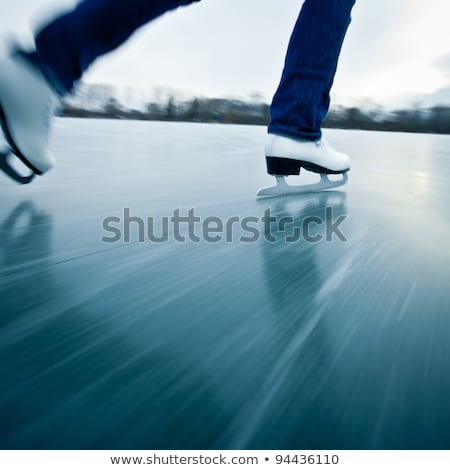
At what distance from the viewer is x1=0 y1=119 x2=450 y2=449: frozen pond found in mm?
212

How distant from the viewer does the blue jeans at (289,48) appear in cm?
62

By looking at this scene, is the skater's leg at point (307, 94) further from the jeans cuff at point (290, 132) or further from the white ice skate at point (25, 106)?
the white ice skate at point (25, 106)

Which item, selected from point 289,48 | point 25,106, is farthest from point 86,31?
point 289,48

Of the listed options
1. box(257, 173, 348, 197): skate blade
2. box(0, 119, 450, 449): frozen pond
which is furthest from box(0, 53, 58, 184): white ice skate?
box(257, 173, 348, 197): skate blade

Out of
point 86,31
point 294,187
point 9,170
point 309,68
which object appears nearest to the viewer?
point 86,31

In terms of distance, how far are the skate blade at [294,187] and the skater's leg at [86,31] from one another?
1.53 ft

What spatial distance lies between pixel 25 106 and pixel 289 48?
63 cm

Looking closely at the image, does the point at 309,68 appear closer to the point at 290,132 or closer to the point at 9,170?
the point at 290,132

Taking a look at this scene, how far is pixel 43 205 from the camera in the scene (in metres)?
0.72

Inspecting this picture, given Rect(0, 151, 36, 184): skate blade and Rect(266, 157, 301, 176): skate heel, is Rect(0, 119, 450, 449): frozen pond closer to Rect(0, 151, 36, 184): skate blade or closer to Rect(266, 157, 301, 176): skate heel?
Rect(0, 151, 36, 184): skate blade

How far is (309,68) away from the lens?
35.2 inches

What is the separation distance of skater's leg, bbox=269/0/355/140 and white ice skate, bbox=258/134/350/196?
23 millimetres

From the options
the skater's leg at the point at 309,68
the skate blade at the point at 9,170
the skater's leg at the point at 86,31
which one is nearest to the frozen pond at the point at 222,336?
the skate blade at the point at 9,170
